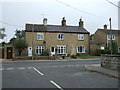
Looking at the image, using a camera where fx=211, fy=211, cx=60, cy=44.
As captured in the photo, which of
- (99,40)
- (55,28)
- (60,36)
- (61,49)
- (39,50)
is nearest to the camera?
(39,50)

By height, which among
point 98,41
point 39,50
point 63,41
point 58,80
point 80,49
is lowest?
point 58,80

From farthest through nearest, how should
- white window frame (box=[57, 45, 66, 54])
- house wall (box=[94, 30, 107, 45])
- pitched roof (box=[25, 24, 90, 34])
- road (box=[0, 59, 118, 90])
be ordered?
house wall (box=[94, 30, 107, 45]) → white window frame (box=[57, 45, 66, 54]) → pitched roof (box=[25, 24, 90, 34]) → road (box=[0, 59, 118, 90])

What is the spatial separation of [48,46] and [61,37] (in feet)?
11.7

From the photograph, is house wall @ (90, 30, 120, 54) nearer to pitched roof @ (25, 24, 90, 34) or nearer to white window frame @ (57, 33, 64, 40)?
pitched roof @ (25, 24, 90, 34)

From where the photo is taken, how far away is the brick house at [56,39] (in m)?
42.8

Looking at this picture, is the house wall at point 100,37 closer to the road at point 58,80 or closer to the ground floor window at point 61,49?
the ground floor window at point 61,49

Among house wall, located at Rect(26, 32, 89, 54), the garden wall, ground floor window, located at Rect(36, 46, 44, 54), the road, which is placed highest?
house wall, located at Rect(26, 32, 89, 54)

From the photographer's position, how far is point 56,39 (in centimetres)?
4438

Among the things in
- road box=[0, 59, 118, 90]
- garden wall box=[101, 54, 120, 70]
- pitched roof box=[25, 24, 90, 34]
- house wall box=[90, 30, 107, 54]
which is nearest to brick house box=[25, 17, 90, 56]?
pitched roof box=[25, 24, 90, 34]

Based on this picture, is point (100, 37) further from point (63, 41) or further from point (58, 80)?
point (58, 80)

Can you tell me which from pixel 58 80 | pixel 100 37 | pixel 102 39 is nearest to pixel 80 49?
pixel 102 39

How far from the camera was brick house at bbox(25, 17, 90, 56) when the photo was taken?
4281 centimetres

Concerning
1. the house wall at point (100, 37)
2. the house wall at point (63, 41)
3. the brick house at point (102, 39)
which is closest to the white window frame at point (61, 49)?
the house wall at point (63, 41)

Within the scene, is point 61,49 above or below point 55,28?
below
